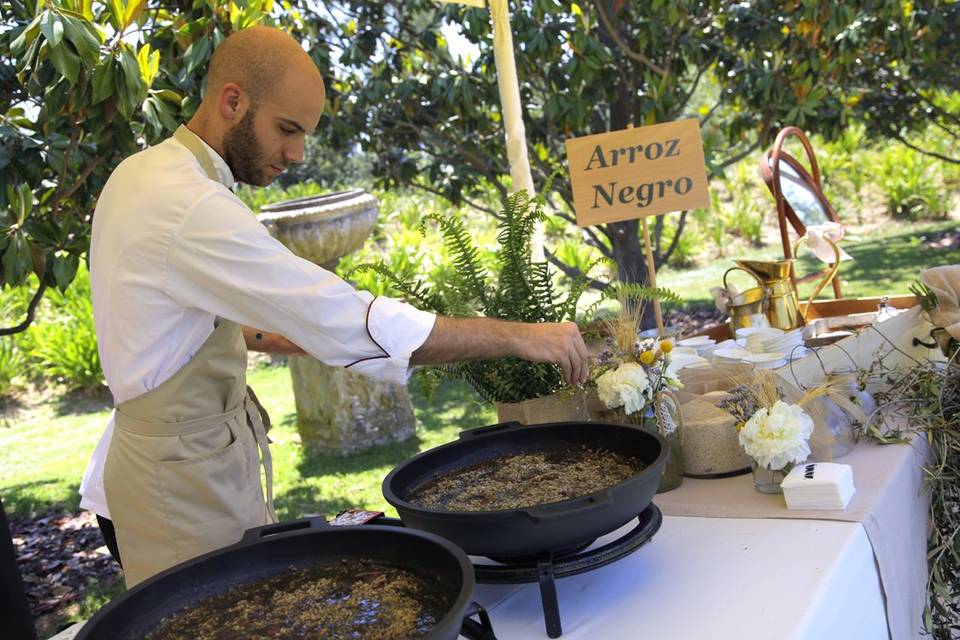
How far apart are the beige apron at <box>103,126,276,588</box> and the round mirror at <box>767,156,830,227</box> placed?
1.96 m

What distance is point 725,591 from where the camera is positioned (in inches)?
53.7

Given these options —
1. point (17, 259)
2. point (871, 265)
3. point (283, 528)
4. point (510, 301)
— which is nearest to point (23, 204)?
point (17, 259)

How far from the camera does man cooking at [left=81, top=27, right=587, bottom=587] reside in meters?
1.43

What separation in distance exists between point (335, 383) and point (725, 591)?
13.3 feet

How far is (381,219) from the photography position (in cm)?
1004

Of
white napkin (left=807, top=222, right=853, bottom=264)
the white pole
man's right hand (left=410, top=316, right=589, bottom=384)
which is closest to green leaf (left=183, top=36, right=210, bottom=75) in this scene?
the white pole

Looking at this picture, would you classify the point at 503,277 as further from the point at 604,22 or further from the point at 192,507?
the point at 604,22

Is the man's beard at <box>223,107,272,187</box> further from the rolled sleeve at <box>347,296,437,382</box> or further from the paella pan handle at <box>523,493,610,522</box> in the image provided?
the paella pan handle at <box>523,493,610,522</box>

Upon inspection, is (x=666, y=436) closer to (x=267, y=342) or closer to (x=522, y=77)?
(x=267, y=342)

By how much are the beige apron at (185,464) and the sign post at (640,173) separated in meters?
1.11

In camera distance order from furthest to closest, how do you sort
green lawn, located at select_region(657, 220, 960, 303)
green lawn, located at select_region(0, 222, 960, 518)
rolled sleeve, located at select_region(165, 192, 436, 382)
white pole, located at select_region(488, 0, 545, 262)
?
green lawn, located at select_region(657, 220, 960, 303), green lawn, located at select_region(0, 222, 960, 518), white pole, located at select_region(488, 0, 545, 262), rolled sleeve, located at select_region(165, 192, 436, 382)

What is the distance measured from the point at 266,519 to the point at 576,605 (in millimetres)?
760

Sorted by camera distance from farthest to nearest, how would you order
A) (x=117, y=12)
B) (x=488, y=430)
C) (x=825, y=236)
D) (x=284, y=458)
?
(x=284, y=458) < (x=825, y=236) < (x=117, y=12) < (x=488, y=430)

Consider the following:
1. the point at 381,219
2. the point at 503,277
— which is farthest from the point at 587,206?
the point at 381,219
